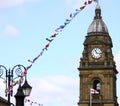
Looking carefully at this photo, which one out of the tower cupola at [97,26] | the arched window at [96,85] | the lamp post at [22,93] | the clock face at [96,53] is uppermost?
the tower cupola at [97,26]

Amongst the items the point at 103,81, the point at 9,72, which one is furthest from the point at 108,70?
the point at 9,72

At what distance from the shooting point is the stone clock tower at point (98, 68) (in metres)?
101

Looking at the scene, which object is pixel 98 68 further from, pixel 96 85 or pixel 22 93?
pixel 22 93

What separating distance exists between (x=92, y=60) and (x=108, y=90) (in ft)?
18.8

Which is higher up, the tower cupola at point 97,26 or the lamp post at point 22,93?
the tower cupola at point 97,26

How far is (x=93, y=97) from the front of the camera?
10200 cm

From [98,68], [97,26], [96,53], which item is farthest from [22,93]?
[97,26]

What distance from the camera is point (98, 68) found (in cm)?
10238

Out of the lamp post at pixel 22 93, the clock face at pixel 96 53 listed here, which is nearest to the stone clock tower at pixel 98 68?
the clock face at pixel 96 53

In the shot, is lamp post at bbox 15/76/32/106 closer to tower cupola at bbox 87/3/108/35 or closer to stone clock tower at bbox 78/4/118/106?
stone clock tower at bbox 78/4/118/106

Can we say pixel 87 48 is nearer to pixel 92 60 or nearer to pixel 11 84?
pixel 92 60

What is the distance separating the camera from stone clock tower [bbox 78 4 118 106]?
10100 centimetres

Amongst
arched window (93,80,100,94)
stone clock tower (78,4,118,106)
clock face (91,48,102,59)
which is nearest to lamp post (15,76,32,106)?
stone clock tower (78,4,118,106)

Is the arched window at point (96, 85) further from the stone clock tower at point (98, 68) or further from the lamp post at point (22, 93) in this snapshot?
the lamp post at point (22, 93)
